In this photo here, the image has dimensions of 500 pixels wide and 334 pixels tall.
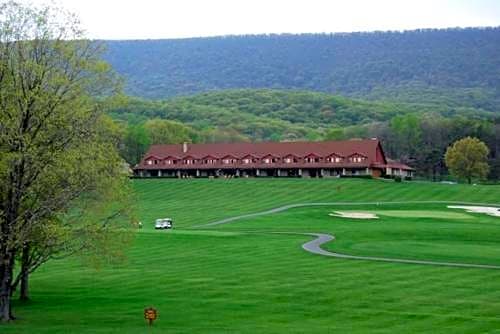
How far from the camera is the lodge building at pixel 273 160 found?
457 ft

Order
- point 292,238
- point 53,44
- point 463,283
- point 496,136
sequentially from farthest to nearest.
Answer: point 496,136
point 292,238
point 463,283
point 53,44

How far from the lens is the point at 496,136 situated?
178 meters

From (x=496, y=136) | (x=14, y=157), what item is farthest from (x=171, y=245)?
(x=496, y=136)

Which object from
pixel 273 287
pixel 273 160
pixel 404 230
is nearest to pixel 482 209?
pixel 404 230

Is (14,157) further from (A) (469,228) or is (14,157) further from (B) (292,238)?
(A) (469,228)

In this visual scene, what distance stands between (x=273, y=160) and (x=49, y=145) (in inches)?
4448

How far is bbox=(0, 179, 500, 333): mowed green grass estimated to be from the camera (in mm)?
30766

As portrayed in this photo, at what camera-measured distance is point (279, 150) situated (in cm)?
14562

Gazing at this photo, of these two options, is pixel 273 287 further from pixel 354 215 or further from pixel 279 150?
pixel 279 150

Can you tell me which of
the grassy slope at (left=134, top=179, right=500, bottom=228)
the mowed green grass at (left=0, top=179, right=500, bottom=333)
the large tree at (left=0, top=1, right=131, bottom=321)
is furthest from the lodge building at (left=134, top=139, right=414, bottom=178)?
the large tree at (left=0, top=1, right=131, bottom=321)

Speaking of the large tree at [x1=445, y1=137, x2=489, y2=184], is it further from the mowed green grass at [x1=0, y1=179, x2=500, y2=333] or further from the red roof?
the mowed green grass at [x1=0, y1=179, x2=500, y2=333]

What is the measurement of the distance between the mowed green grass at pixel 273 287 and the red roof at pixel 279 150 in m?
60.5

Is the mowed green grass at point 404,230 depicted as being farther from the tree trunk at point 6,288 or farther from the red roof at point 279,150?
the red roof at point 279,150

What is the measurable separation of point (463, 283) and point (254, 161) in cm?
10707
